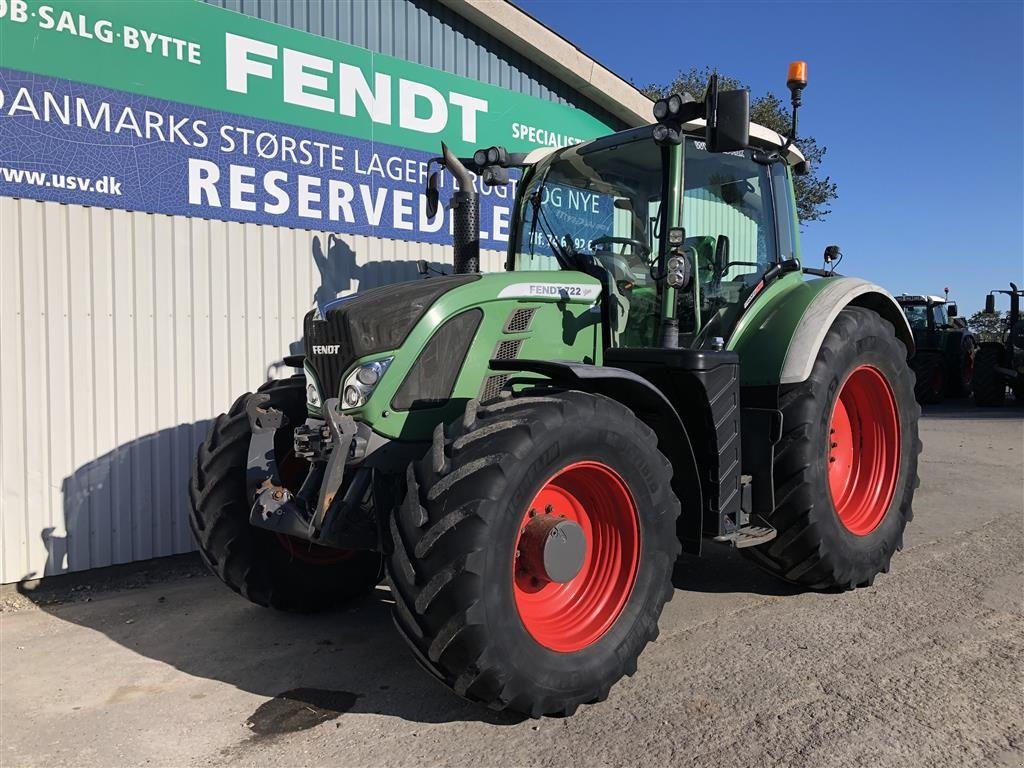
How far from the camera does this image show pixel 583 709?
3.19 meters

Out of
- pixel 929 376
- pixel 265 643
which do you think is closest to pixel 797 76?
pixel 265 643

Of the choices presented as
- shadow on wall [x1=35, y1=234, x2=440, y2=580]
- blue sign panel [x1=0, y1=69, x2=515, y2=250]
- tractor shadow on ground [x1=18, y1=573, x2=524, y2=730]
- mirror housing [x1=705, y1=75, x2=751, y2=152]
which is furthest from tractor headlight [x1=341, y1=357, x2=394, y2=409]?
shadow on wall [x1=35, y1=234, x2=440, y2=580]

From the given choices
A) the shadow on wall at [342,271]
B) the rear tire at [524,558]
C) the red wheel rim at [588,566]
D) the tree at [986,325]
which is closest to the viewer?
the rear tire at [524,558]

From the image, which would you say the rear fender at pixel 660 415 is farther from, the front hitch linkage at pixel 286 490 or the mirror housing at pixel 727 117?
the mirror housing at pixel 727 117

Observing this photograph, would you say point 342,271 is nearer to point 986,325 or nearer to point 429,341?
point 429,341

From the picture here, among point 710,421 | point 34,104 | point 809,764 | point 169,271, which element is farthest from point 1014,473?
point 34,104

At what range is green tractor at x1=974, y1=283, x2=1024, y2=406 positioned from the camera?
15.6m

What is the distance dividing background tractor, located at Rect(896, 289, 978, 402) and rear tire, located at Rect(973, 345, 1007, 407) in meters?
0.98

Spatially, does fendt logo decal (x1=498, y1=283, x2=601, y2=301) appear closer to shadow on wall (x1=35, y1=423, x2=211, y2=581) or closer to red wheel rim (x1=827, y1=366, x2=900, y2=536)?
red wheel rim (x1=827, y1=366, x2=900, y2=536)

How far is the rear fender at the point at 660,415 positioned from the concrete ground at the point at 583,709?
585mm

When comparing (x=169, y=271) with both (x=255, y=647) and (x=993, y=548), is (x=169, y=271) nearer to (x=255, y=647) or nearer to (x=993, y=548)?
(x=255, y=647)

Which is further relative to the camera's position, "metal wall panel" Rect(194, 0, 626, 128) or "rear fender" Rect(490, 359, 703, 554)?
"metal wall panel" Rect(194, 0, 626, 128)

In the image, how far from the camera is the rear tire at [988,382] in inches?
618

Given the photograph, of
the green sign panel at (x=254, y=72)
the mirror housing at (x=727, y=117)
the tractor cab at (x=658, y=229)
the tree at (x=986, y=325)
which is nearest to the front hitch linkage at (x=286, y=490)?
the tractor cab at (x=658, y=229)
